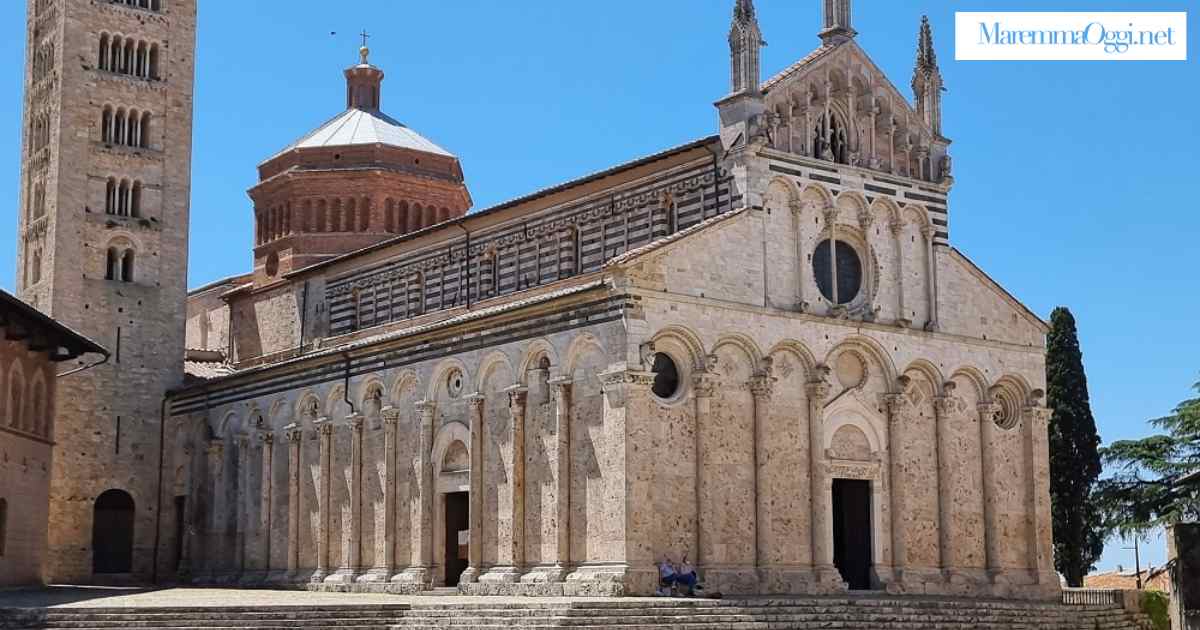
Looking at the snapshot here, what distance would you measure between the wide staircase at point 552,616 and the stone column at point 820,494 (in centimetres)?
242

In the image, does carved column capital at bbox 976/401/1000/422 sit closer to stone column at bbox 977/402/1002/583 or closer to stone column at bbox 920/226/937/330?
stone column at bbox 977/402/1002/583

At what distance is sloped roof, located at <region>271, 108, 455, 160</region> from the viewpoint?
50.3 meters

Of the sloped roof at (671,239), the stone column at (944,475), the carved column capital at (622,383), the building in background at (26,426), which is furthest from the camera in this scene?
the building in background at (26,426)

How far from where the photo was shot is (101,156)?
44188 mm

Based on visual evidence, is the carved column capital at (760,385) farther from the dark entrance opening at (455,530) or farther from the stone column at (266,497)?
the stone column at (266,497)

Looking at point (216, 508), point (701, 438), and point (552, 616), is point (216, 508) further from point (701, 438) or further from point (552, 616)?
point (552, 616)

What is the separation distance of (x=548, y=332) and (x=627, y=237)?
4216 mm

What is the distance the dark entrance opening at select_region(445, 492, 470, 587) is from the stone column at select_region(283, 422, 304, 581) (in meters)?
5.81

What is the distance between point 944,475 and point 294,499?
1612cm

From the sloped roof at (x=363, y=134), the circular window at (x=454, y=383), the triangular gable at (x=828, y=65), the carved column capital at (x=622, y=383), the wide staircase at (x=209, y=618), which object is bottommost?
the wide staircase at (x=209, y=618)

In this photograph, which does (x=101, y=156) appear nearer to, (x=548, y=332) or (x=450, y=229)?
(x=450, y=229)

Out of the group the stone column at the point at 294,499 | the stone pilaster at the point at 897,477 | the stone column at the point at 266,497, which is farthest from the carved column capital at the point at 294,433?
the stone pilaster at the point at 897,477

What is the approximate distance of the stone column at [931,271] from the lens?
115 feet

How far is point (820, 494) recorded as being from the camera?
1266 inches
